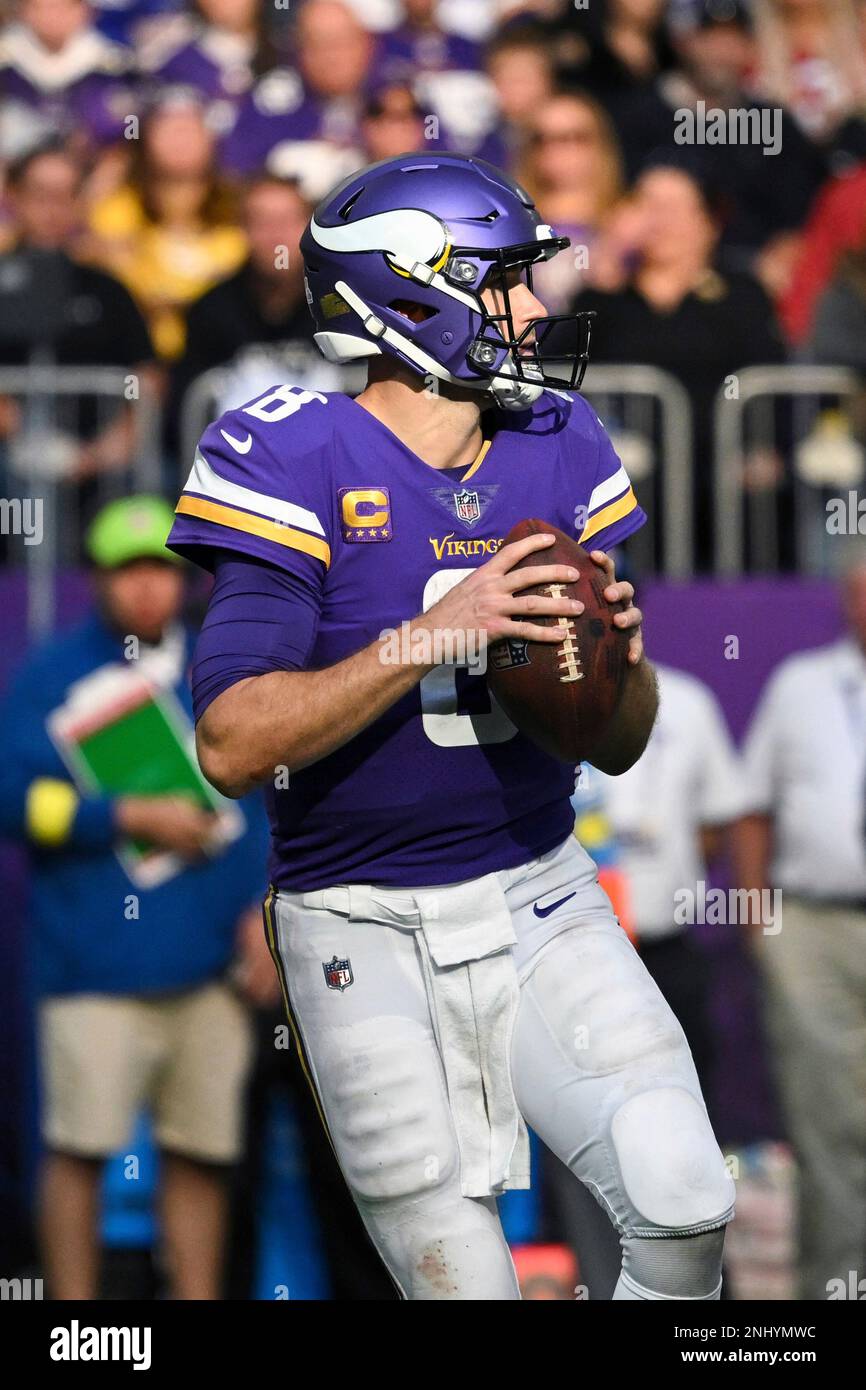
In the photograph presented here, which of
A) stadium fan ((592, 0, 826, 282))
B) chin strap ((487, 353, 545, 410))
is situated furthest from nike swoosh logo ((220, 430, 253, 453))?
stadium fan ((592, 0, 826, 282))

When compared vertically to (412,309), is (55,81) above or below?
above

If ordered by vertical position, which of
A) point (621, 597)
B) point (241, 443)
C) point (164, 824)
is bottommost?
point (621, 597)

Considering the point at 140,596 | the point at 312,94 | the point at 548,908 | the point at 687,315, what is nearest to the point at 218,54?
the point at 312,94

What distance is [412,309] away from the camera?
10.8ft

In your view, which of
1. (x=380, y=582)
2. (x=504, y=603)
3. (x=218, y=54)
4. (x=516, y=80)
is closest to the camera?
(x=504, y=603)

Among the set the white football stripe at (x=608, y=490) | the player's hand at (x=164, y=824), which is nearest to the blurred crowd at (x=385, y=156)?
the player's hand at (x=164, y=824)

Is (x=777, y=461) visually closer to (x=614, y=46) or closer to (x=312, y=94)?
(x=614, y=46)

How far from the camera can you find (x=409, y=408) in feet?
10.8

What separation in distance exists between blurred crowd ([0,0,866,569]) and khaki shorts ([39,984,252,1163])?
190 centimetres

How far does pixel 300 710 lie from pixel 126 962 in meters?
2.83

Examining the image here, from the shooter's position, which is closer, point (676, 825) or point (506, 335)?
point (506, 335)

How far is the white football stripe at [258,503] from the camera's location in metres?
3.06
